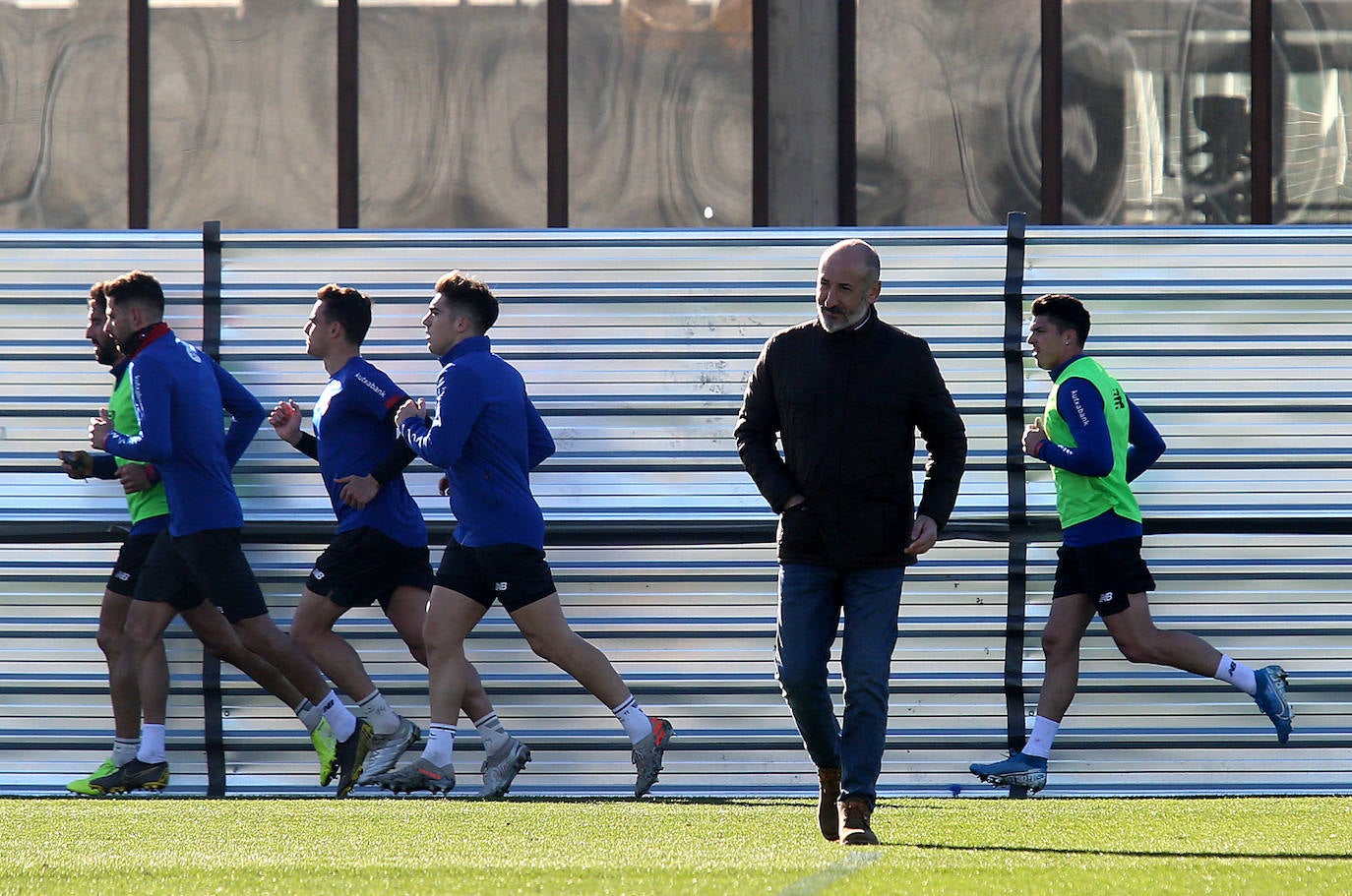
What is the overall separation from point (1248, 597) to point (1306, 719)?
593 mm

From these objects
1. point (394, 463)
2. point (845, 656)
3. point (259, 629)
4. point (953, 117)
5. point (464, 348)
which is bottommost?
point (259, 629)

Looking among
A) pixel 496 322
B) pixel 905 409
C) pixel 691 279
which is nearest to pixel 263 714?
pixel 496 322

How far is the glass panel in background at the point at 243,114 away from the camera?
11609mm

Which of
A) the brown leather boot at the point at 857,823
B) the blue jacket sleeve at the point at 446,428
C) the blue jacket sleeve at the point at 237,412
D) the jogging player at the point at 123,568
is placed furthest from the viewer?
the blue jacket sleeve at the point at 237,412

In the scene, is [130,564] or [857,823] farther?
[130,564]

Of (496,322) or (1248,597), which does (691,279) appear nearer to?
(496,322)

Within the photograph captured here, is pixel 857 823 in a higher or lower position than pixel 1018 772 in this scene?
higher

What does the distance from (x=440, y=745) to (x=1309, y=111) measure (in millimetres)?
7344

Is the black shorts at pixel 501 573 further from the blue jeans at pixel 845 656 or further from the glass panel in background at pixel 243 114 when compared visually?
the glass panel in background at pixel 243 114

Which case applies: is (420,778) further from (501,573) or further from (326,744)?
(501,573)

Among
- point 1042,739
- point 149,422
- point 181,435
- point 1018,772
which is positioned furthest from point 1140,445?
point 149,422

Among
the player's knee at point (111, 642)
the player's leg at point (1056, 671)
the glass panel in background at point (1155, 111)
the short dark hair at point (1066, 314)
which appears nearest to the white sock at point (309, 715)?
the player's knee at point (111, 642)

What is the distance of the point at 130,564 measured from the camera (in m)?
7.78

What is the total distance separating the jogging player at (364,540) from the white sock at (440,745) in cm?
26
